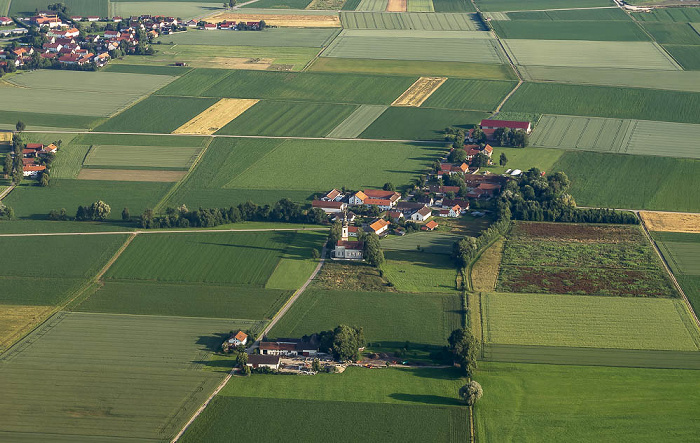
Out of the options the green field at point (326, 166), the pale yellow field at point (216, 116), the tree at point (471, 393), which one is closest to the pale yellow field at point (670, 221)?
the green field at point (326, 166)

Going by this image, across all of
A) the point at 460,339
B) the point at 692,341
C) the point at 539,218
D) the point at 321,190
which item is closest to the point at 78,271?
the point at 321,190

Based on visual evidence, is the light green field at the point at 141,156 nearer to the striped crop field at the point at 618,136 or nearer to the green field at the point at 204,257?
the green field at the point at 204,257

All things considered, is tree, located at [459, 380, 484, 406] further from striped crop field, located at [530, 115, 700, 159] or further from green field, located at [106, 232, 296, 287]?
striped crop field, located at [530, 115, 700, 159]

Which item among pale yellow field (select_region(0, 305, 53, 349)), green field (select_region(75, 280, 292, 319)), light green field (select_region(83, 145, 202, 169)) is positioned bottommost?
pale yellow field (select_region(0, 305, 53, 349))

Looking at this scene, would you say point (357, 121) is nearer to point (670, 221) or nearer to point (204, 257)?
point (204, 257)

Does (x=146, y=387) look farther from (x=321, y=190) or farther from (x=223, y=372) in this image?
(x=321, y=190)

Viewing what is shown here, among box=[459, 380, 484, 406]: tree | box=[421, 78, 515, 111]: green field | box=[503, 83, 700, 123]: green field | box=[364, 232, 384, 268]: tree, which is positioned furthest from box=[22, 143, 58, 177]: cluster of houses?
box=[459, 380, 484, 406]: tree
